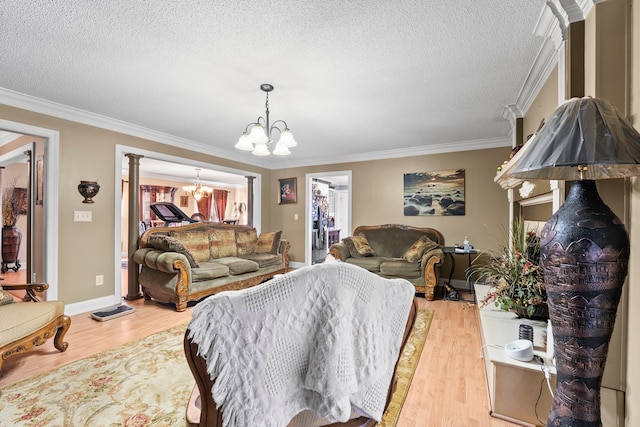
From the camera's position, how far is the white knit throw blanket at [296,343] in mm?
723

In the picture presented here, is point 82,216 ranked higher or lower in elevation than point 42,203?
lower

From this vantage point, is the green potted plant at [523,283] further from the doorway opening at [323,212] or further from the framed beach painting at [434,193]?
the doorway opening at [323,212]

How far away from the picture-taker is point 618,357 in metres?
1.36

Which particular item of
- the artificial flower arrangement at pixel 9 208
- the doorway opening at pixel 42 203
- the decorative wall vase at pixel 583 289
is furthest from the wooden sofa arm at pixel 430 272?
the artificial flower arrangement at pixel 9 208

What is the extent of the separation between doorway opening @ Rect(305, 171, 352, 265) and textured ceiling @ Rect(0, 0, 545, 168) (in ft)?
7.80

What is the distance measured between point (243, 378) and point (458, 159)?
472cm

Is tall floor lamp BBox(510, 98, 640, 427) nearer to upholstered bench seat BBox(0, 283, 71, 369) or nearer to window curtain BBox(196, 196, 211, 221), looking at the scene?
upholstered bench seat BBox(0, 283, 71, 369)

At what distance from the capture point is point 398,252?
15.7ft

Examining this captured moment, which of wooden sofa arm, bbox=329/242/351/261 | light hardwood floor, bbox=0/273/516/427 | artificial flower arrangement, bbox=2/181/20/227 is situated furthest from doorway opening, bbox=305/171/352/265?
artificial flower arrangement, bbox=2/181/20/227

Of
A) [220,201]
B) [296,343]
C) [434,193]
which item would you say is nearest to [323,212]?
[434,193]

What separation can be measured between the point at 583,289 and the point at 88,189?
432cm

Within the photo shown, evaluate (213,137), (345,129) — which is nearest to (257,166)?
(213,137)

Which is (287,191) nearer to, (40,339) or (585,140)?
(40,339)

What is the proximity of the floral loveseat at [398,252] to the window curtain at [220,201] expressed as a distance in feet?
20.9
